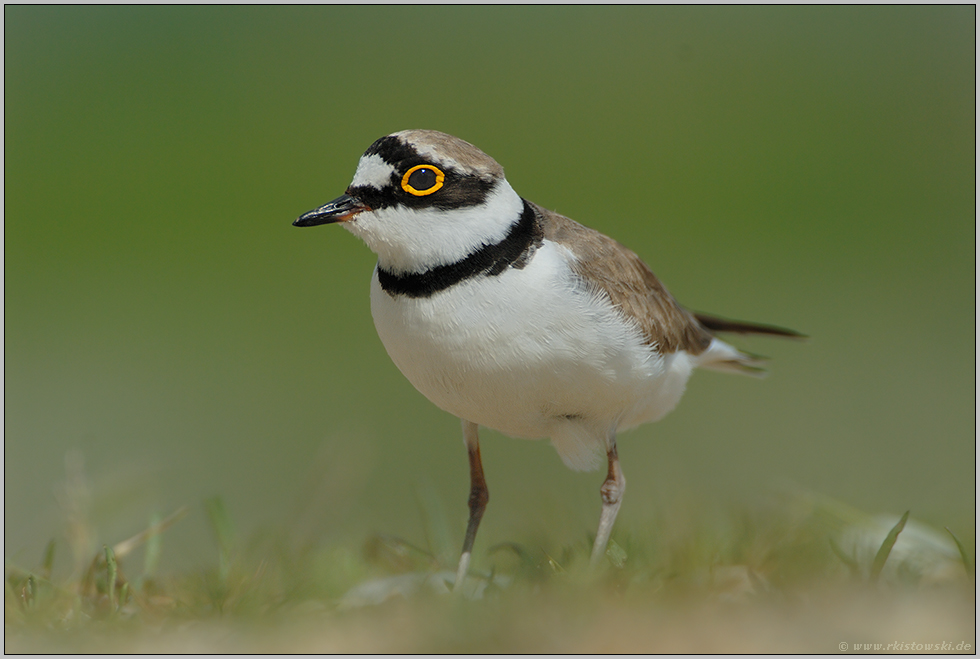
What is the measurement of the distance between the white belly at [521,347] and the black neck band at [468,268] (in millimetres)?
31

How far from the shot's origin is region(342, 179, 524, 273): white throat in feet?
11.6

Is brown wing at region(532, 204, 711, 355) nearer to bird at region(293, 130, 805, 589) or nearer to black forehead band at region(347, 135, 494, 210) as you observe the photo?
bird at region(293, 130, 805, 589)

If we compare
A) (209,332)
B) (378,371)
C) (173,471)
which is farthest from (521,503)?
(209,332)

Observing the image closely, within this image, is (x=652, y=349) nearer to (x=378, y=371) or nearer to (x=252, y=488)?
(x=252, y=488)

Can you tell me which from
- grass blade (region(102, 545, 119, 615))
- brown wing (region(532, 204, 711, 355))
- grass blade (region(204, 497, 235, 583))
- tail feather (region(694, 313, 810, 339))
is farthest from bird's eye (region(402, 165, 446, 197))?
tail feather (region(694, 313, 810, 339))

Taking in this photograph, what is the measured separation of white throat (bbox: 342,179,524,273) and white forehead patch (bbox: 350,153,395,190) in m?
0.11

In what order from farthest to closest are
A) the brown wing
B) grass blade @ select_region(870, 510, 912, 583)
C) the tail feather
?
the tail feather → the brown wing → grass blade @ select_region(870, 510, 912, 583)

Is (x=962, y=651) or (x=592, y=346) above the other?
(x=592, y=346)

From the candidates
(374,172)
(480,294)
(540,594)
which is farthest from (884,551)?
(374,172)

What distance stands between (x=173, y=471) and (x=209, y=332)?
184 inches

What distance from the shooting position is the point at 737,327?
5270 mm

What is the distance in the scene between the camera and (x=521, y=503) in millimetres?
5016

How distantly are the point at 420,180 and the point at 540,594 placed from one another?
5.25ft

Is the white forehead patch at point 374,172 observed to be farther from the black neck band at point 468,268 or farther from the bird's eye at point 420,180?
the black neck band at point 468,268
